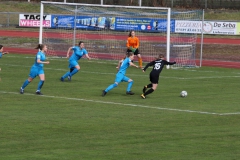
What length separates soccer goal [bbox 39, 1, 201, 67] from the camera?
4181cm

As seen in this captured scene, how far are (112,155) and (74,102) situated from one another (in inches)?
352

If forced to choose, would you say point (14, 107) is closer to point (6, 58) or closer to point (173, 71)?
point (173, 71)

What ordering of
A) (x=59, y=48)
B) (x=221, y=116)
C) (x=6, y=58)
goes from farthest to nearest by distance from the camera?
(x=59, y=48), (x=6, y=58), (x=221, y=116)

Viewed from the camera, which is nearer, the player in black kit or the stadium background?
the player in black kit

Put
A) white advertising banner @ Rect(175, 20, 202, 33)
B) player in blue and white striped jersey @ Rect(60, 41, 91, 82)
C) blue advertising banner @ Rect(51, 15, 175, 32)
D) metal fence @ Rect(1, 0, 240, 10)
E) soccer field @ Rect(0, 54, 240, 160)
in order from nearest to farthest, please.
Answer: soccer field @ Rect(0, 54, 240, 160) < player in blue and white striped jersey @ Rect(60, 41, 91, 82) < white advertising banner @ Rect(175, 20, 202, 33) < blue advertising banner @ Rect(51, 15, 175, 32) < metal fence @ Rect(1, 0, 240, 10)

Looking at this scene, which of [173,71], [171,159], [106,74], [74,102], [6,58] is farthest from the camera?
[6,58]

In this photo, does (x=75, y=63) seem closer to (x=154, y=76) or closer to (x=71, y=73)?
(x=71, y=73)

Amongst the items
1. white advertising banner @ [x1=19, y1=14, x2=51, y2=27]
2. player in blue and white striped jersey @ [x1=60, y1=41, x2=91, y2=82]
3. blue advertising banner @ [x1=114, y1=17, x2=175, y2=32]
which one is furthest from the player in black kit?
white advertising banner @ [x1=19, y1=14, x2=51, y2=27]

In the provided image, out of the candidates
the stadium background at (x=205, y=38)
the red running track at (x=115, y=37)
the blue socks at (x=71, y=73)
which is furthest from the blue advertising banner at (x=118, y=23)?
the blue socks at (x=71, y=73)

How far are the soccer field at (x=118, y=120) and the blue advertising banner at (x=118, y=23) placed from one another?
10283 millimetres

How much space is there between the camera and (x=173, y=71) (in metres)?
36.8

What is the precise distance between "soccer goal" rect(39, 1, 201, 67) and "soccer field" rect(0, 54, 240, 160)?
8.86 metres

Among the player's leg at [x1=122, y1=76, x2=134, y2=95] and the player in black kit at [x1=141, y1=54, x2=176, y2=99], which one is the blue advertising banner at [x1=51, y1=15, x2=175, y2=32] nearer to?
the player's leg at [x1=122, y1=76, x2=134, y2=95]

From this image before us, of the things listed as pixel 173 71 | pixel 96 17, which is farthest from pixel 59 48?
pixel 173 71
